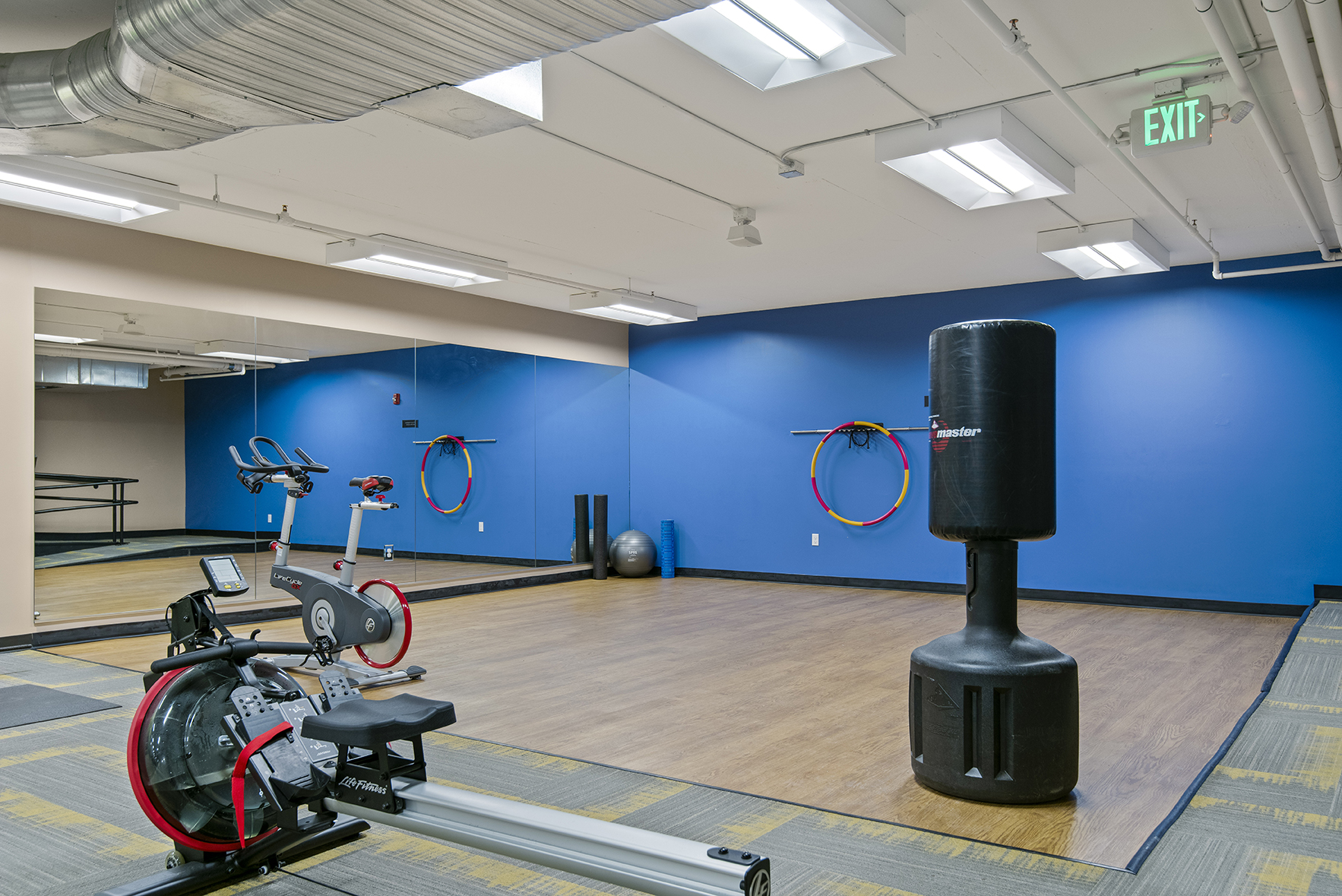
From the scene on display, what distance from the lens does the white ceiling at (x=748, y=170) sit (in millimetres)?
3617

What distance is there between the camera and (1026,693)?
2920 millimetres

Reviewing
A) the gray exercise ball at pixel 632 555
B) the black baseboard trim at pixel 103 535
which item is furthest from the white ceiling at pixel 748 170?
the gray exercise ball at pixel 632 555

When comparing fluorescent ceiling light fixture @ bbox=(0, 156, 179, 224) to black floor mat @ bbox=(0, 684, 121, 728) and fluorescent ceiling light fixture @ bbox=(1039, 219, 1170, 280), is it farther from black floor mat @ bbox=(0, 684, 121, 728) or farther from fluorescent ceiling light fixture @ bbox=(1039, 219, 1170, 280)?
fluorescent ceiling light fixture @ bbox=(1039, 219, 1170, 280)

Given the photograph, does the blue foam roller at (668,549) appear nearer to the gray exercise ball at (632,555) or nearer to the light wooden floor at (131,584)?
the gray exercise ball at (632,555)

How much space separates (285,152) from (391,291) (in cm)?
326

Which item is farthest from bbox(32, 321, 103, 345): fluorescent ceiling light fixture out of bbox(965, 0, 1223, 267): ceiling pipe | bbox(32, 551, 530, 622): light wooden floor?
bbox(965, 0, 1223, 267): ceiling pipe

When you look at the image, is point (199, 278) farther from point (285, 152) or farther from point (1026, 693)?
point (1026, 693)

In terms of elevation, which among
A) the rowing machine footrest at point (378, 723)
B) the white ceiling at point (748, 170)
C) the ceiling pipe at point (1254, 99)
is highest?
the white ceiling at point (748, 170)

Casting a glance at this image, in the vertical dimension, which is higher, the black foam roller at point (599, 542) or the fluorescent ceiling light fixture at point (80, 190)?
the fluorescent ceiling light fixture at point (80, 190)

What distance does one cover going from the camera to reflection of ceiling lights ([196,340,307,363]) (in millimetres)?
6758

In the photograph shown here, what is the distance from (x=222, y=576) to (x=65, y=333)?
4.33 meters

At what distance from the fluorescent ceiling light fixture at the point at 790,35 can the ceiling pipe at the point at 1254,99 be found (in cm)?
99

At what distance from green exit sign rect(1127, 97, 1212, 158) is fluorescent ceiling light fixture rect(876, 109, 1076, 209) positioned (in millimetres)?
541

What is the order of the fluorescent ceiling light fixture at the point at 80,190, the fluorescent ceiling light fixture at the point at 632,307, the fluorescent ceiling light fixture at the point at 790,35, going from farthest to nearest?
the fluorescent ceiling light fixture at the point at 632,307
the fluorescent ceiling light fixture at the point at 80,190
the fluorescent ceiling light fixture at the point at 790,35
